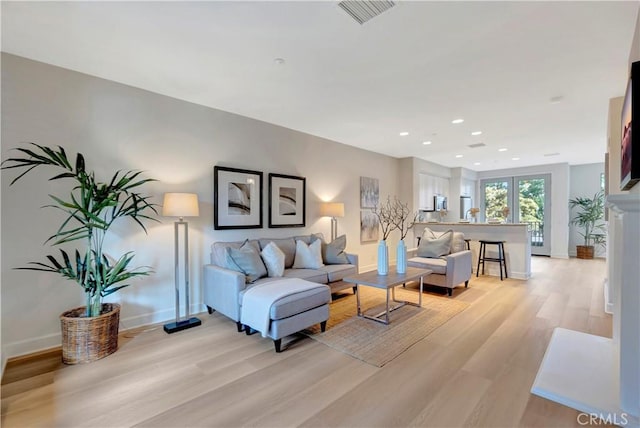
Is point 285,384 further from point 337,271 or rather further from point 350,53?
point 350,53

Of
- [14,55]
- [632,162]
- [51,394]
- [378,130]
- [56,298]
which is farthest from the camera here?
[378,130]

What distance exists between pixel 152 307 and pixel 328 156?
11.9 feet

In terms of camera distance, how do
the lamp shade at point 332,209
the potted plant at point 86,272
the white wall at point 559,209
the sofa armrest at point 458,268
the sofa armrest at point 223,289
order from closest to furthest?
the potted plant at point 86,272 → the sofa armrest at point 223,289 → the sofa armrest at point 458,268 → the lamp shade at point 332,209 → the white wall at point 559,209

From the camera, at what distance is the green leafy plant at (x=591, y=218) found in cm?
768

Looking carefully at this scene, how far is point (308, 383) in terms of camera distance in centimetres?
212

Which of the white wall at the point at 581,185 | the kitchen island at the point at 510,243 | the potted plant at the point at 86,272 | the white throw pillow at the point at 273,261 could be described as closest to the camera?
the potted plant at the point at 86,272

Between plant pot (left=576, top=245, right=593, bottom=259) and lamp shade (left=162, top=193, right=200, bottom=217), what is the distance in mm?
9821

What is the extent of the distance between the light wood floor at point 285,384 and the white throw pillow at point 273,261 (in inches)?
31.4

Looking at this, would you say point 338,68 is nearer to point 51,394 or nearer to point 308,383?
point 308,383

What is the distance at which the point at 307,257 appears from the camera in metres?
4.07

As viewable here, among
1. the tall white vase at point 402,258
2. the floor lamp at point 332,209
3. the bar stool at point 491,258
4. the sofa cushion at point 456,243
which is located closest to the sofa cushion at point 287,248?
the floor lamp at point 332,209

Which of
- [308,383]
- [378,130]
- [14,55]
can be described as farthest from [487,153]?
[14,55]

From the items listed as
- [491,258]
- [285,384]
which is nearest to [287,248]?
[285,384]

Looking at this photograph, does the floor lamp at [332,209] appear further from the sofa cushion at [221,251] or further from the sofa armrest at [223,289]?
the sofa armrest at [223,289]
